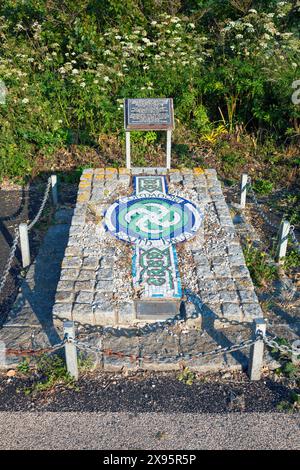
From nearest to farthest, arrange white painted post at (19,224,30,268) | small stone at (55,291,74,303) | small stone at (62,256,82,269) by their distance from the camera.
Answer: small stone at (55,291,74,303) → small stone at (62,256,82,269) → white painted post at (19,224,30,268)

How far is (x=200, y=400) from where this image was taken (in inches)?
190

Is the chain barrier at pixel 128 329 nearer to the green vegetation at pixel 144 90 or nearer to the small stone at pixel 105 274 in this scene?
the small stone at pixel 105 274

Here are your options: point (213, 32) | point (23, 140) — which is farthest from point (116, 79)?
point (213, 32)

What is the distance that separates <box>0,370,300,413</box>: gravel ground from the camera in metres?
4.74

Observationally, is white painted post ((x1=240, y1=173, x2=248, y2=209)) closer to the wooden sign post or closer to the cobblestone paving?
the cobblestone paving

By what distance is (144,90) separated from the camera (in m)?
9.55

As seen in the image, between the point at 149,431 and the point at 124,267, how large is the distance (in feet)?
6.95

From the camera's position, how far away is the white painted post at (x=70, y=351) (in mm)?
4687

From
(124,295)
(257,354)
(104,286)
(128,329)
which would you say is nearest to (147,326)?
(128,329)

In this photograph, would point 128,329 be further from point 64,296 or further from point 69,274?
point 69,274

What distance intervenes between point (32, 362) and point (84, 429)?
1.04m

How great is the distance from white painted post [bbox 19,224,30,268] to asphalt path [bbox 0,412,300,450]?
2512mm

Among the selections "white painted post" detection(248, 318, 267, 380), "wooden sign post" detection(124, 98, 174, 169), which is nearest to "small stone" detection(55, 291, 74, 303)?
"white painted post" detection(248, 318, 267, 380)

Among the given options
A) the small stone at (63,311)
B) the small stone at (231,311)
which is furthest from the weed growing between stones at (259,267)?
the small stone at (63,311)
